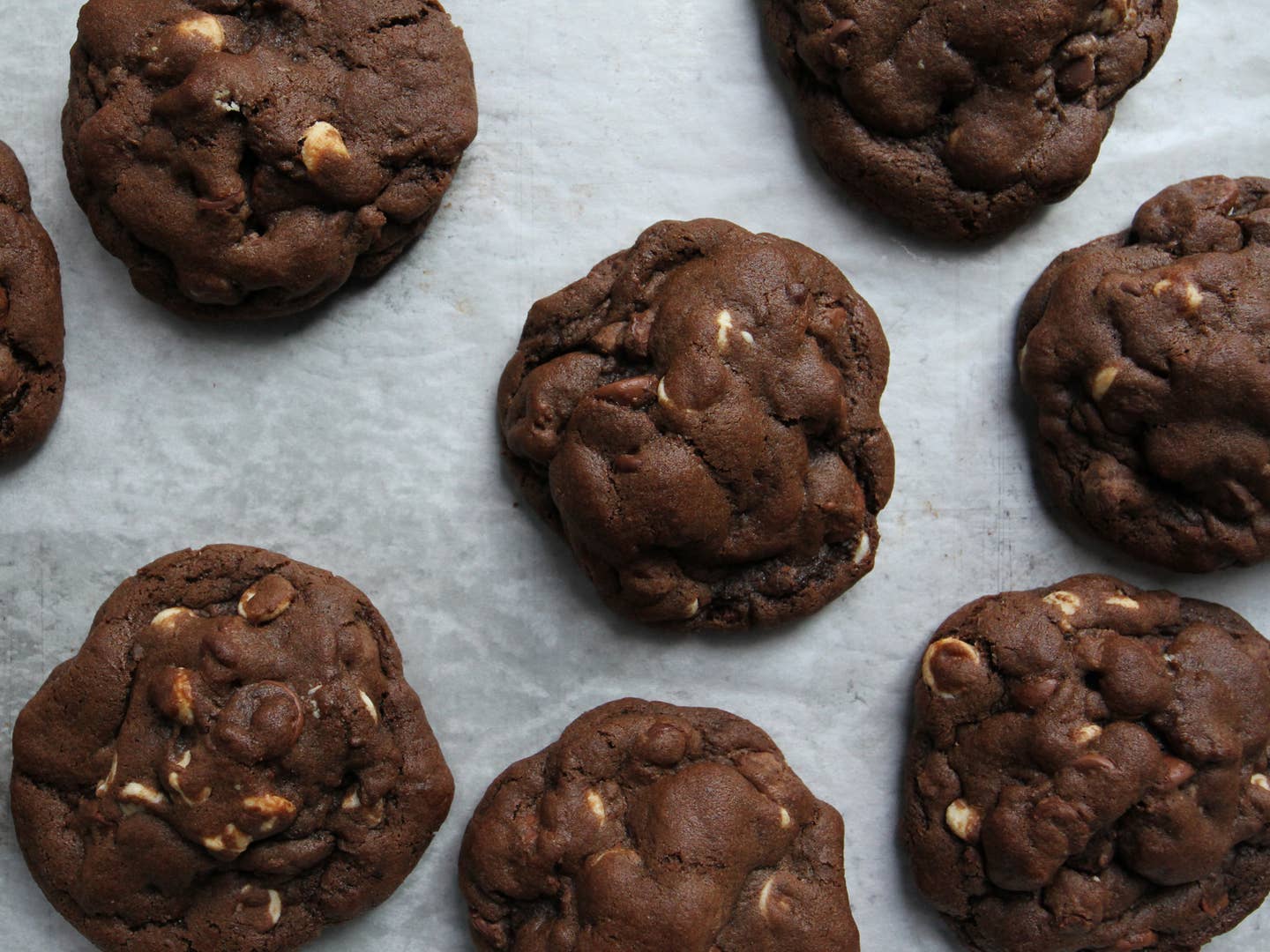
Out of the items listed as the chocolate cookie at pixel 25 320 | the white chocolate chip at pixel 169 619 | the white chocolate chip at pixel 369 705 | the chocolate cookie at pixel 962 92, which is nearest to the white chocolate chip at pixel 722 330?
the chocolate cookie at pixel 962 92

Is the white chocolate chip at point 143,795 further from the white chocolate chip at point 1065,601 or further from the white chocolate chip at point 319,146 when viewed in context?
the white chocolate chip at point 1065,601

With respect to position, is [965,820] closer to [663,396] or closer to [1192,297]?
[663,396]

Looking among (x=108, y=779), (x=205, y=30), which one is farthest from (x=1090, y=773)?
(x=205, y=30)

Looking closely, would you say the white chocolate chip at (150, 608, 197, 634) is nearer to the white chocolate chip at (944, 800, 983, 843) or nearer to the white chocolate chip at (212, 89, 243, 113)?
the white chocolate chip at (212, 89, 243, 113)

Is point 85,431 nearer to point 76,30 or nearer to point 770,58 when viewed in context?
point 76,30

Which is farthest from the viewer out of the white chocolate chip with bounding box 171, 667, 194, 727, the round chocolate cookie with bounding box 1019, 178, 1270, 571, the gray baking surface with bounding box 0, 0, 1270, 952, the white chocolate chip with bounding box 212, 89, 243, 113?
the gray baking surface with bounding box 0, 0, 1270, 952

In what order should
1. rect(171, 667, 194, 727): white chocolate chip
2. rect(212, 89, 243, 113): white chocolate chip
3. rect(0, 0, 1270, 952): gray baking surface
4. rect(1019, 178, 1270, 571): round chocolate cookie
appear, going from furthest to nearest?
rect(0, 0, 1270, 952): gray baking surface, rect(1019, 178, 1270, 571): round chocolate cookie, rect(212, 89, 243, 113): white chocolate chip, rect(171, 667, 194, 727): white chocolate chip

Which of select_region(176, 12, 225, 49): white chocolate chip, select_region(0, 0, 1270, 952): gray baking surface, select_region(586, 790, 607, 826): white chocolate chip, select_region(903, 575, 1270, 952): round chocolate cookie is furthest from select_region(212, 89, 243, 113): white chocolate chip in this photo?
select_region(903, 575, 1270, 952): round chocolate cookie
